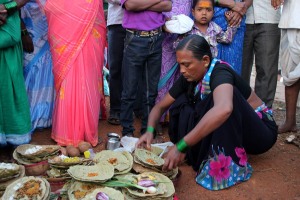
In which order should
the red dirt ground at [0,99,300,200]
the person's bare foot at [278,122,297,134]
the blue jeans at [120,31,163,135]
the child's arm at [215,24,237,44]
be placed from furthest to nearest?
1. the person's bare foot at [278,122,297,134]
2. the child's arm at [215,24,237,44]
3. the blue jeans at [120,31,163,135]
4. the red dirt ground at [0,99,300,200]

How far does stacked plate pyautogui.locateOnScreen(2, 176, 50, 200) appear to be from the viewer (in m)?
2.19

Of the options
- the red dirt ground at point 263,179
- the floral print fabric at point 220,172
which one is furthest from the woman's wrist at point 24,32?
the floral print fabric at point 220,172

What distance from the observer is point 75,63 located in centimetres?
333

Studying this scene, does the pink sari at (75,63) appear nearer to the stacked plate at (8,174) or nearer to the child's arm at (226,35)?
the stacked plate at (8,174)

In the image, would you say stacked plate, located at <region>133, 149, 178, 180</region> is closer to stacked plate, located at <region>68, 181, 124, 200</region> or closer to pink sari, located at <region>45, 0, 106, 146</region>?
stacked plate, located at <region>68, 181, 124, 200</region>

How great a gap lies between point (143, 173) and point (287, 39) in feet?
7.24

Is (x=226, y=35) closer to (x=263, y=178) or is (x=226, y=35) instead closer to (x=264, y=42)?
(x=264, y=42)

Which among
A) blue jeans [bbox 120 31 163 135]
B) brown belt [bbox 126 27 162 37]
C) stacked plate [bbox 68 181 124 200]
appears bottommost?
stacked plate [bbox 68 181 124 200]

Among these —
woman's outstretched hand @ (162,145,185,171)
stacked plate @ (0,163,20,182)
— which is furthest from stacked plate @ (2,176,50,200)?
woman's outstretched hand @ (162,145,185,171)

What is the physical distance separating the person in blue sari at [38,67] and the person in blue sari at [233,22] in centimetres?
166

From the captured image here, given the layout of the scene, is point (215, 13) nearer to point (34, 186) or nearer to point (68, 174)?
point (68, 174)

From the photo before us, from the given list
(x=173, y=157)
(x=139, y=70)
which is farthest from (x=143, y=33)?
(x=173, y=157)

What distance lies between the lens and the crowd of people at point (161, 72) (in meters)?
2.75

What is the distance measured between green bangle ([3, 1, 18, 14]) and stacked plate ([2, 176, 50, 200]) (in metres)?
1.29
